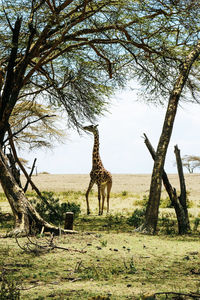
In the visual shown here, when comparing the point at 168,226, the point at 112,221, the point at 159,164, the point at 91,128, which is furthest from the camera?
the point at 91,128

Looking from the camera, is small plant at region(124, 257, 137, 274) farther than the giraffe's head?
No

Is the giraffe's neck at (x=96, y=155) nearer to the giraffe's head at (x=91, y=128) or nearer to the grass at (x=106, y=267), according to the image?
the giraffe's head at (x=91, y=128)

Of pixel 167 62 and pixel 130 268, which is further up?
pixel 167 62

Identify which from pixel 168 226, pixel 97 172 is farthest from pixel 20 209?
pixel 97 172

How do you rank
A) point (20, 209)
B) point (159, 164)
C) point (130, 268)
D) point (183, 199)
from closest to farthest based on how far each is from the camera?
1. point (130, 268)
2. point (20, 209)
3. point (159, 164)
4. point (183, 199)

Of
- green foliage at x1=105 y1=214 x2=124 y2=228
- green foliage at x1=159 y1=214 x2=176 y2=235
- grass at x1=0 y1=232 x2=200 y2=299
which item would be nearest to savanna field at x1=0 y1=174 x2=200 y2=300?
grass at x1=0 y1=232 x2=200 y2=299

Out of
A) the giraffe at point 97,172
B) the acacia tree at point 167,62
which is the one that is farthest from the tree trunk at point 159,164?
the giraffe at point 97,172

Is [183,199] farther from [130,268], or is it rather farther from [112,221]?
[130,268]

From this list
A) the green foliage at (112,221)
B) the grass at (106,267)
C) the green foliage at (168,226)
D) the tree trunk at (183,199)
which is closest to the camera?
the grass at (106,267)

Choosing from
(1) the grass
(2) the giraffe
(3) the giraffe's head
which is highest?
(3) the giraffe's head

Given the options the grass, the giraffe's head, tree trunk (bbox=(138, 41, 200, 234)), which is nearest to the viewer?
the grass

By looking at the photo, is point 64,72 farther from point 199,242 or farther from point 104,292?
point 104,292

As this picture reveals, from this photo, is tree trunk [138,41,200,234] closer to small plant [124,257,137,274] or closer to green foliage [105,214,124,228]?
green foliage [105,214,124,228]

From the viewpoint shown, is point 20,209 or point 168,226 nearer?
point 20,209
